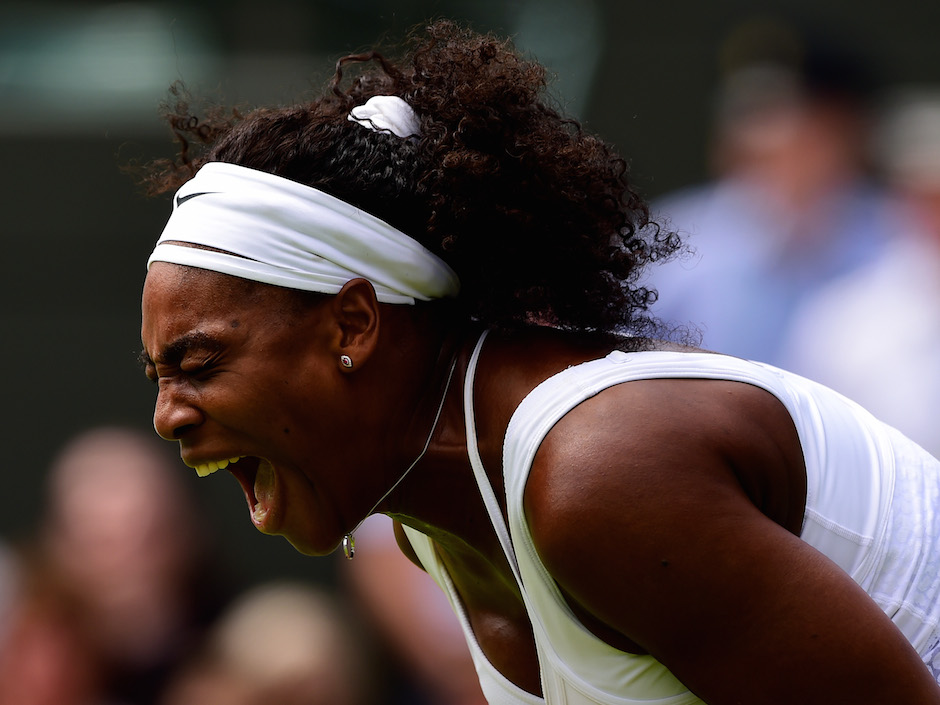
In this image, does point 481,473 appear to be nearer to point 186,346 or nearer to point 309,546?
point 309,546

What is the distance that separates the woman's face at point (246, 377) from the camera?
7.10 ft

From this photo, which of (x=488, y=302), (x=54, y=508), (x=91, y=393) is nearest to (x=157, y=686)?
(x=54, y=508)

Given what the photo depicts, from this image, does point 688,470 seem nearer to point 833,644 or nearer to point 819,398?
point 833,644

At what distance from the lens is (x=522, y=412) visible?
2023 mm

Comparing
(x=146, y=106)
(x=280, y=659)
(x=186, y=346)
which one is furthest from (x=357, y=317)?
(x=146, y=106)

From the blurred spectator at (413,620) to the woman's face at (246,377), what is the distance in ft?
6.79

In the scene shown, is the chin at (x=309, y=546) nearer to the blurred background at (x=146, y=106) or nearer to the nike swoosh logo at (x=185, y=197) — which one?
the nike swoosh logo at (x=185, y=197)

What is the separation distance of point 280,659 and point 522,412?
8.66ft

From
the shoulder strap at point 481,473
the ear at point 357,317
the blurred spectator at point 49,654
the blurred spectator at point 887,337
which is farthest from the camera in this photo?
the blurred spectator at point 49,654

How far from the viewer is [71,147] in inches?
229

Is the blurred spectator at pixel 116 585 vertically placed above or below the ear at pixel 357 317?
below

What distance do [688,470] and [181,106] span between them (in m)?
1.51

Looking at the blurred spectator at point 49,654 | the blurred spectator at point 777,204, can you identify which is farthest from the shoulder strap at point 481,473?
the blurred spectator at point 49,654

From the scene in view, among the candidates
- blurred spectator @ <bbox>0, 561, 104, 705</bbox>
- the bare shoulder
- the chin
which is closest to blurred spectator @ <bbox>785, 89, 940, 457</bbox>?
the bare shoulder
